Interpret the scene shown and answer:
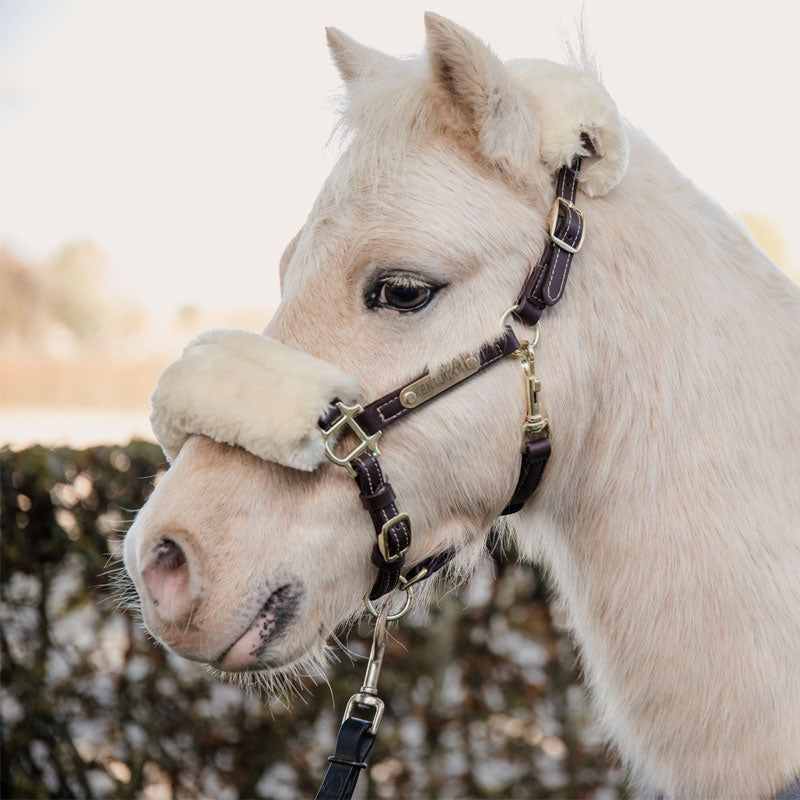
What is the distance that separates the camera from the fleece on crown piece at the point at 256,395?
1.58m

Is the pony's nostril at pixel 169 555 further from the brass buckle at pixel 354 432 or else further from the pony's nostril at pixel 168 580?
the brass buckle at pixel 354 432

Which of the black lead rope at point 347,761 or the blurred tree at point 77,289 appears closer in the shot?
the black lead rope at point 347,761

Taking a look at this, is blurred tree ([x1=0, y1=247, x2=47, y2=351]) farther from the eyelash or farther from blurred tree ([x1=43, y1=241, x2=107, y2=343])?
the eyelash

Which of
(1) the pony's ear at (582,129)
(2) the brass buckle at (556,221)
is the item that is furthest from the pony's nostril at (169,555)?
(1) the pony's ear at (582,129)

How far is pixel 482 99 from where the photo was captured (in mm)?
1695

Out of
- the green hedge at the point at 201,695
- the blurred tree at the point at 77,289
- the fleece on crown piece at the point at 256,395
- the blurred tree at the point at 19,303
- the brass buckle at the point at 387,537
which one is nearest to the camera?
the fleece on crown piece at the point at 256,395

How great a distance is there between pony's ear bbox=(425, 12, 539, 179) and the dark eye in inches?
13.2

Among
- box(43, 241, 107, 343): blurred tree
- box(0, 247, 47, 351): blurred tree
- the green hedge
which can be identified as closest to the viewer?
the green hedge

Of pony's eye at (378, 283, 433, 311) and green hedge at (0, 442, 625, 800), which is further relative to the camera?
green hedge at (0, 442, 625, 800)

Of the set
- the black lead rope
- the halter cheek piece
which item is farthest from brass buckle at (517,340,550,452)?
the black lead rope

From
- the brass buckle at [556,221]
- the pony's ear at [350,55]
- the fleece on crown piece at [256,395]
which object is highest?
the pony's ear at [350,55]

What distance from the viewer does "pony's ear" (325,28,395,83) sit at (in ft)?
6.86

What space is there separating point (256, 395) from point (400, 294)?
37 cm

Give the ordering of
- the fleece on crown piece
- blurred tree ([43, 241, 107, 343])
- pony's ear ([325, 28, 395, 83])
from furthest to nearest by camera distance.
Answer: blurred tree ([43, 241, 107, 343])
pony's ear ([325, 28, 395, 83])
the fleece on crown piece
